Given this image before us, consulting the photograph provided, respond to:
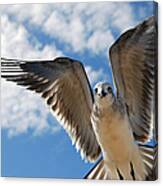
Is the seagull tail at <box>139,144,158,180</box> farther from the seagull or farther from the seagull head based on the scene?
the seagull head

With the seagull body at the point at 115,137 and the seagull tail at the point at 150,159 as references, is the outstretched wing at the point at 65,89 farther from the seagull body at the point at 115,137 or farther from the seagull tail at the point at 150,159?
the seagull tail at the point at 150,159

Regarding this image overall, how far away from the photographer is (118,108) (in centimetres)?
223

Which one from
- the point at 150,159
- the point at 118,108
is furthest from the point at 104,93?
the point at 150,159

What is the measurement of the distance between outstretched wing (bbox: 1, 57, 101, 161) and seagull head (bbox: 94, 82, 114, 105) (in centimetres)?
3

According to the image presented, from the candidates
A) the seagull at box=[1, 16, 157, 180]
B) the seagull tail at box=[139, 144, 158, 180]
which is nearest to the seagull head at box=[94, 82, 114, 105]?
the seagull at box=[1, 16, 157, 180]

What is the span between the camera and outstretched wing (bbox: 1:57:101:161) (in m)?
2.27

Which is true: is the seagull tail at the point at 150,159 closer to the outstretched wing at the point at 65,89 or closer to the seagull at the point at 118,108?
the seagull at the point at 118,108

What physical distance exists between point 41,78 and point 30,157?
26cm

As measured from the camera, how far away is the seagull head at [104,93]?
7.27 ft

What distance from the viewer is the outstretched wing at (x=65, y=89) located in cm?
227

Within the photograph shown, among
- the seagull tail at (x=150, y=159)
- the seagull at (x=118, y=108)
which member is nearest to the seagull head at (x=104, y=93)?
the seagull at (x=118, y=108)

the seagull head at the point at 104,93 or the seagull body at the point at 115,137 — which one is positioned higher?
the seagull head at the point at 104,93

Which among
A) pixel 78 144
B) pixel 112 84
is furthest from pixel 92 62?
pixel 78 144

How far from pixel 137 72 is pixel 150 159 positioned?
28cm
